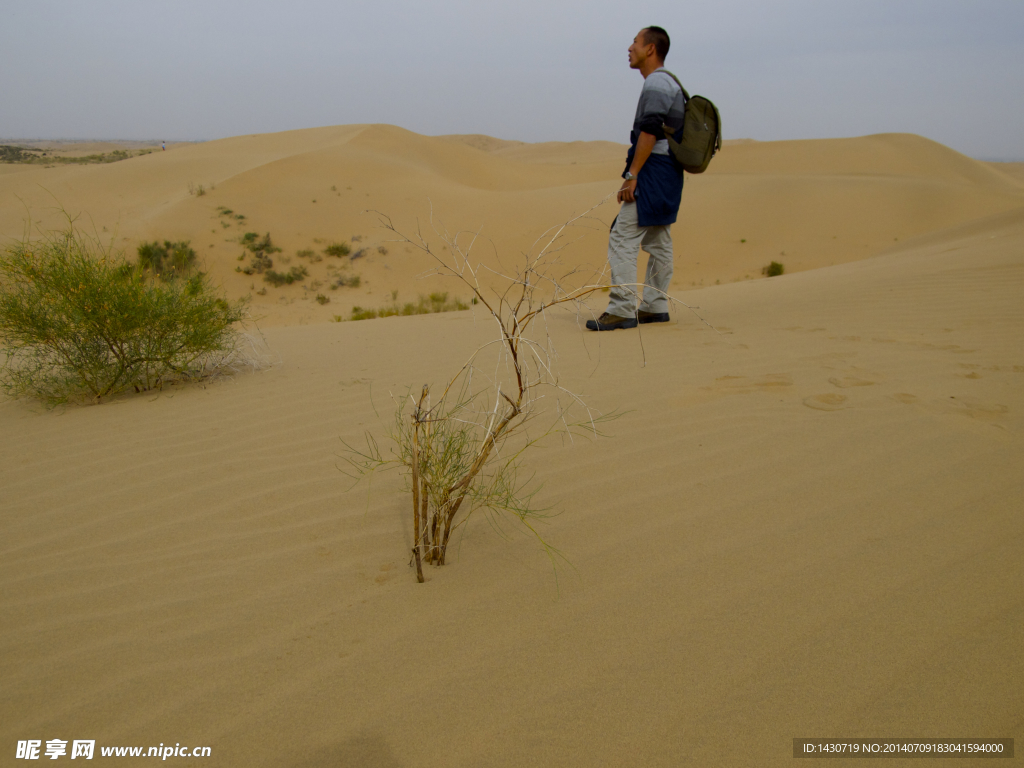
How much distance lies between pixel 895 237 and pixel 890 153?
704 inches

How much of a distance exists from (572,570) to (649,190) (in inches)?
141

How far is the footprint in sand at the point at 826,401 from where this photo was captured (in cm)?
309

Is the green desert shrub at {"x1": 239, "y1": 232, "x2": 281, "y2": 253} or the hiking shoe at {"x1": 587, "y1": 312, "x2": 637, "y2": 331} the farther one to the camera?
the green desert shrub at {"x1": 239, "y1": 232, "x2": 281, "y2": 253}

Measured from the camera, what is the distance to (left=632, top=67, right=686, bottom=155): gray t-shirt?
453cm

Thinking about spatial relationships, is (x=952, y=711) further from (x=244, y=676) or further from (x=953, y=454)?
(x=244, y=676)

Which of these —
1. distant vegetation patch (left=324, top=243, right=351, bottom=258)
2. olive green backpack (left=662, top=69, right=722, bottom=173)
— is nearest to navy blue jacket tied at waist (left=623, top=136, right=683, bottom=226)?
olive green backpack (left=662, top=69, right=722, bottom=173)

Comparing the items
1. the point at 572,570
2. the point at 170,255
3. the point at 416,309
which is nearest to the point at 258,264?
the point at 170,255

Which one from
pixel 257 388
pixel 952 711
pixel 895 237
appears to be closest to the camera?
pixel 952 711

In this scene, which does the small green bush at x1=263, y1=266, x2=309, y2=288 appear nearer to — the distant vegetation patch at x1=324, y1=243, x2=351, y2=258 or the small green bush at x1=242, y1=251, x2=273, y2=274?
the small green bush at x1=242, y1=251, x2=273, y2=274

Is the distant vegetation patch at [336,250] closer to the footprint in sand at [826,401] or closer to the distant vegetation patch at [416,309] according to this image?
the distant vegetation patch at [416,309]

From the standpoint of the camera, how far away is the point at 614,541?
211 centimetres

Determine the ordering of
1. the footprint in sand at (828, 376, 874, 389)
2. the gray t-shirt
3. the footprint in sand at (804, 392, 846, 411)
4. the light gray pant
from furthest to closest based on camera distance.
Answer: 1. the light gray pant
2. the gray t-shirt
3. the footprint in sand at (828, 376, 874, 389)
4. the footprint in sand at (804, 392, 846, 411)

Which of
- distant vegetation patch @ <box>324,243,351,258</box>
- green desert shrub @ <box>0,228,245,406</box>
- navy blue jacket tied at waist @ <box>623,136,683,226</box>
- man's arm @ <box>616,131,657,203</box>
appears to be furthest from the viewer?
distant vegetation patch @ <box>324,243,351,258</box>

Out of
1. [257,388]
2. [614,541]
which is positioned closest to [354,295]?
[257,388]
